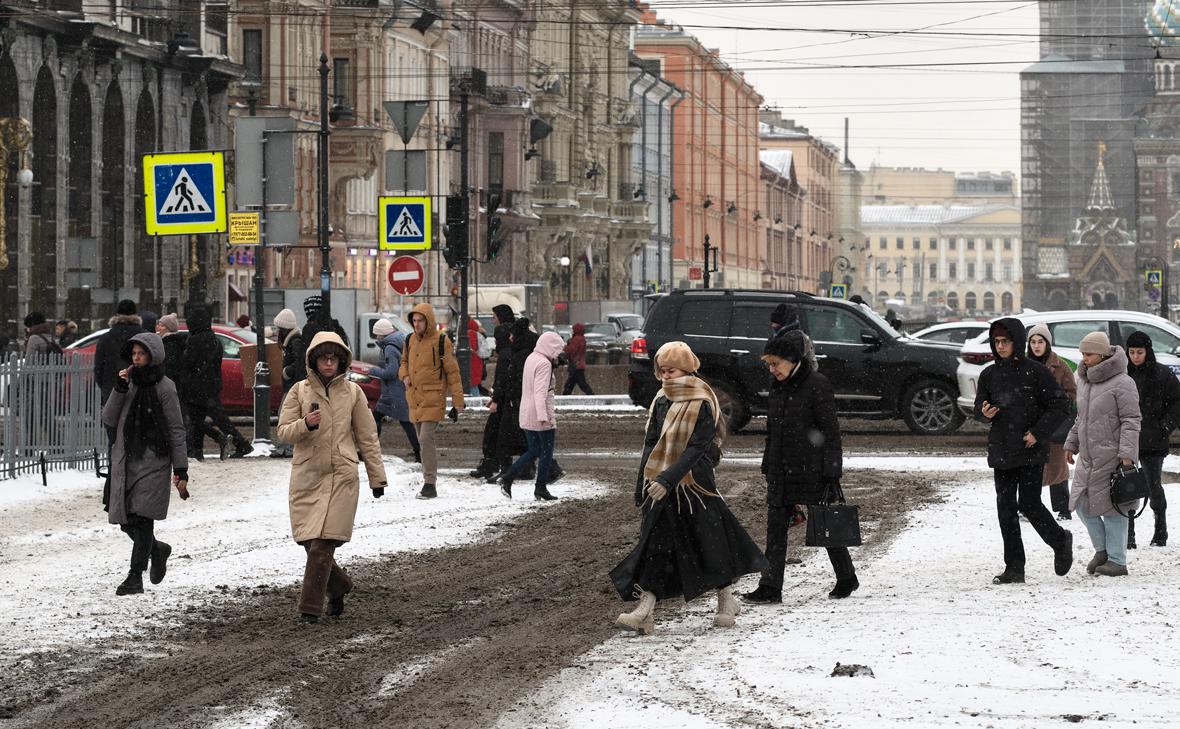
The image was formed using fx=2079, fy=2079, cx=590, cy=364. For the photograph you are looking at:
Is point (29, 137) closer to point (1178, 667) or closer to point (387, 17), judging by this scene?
point (387, 17)

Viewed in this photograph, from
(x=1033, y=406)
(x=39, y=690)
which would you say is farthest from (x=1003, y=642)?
(x=39, y=690)

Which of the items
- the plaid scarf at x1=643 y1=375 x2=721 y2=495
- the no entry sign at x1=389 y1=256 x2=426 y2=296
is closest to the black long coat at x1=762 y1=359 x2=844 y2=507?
the plaid scarf at x1=643 y1=375 x2=721 y2=495

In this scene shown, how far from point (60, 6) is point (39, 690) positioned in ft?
122

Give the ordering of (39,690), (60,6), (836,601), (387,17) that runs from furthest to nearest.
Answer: (387,17), (60,6), (836,601), (39,690)

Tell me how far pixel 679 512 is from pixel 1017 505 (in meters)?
2.94

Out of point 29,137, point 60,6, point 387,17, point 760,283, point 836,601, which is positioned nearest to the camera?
point 836,601

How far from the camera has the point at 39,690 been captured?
30.5 ft

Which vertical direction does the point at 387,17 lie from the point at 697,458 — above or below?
above

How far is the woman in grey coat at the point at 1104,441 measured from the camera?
13.1 m

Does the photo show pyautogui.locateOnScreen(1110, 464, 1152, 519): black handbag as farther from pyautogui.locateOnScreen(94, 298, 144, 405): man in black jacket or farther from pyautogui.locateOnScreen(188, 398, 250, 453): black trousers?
pyautogui.locateOnScreen(188, 398, 250, 453): black trousers

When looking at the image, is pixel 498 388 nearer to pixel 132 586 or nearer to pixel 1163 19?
pixel 132 586

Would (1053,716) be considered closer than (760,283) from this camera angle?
Yes

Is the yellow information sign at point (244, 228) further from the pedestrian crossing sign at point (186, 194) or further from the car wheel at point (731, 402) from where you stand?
the car wheel at point (731, 402)

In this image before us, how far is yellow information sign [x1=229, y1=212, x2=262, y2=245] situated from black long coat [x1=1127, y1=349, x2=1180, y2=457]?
444 inches
